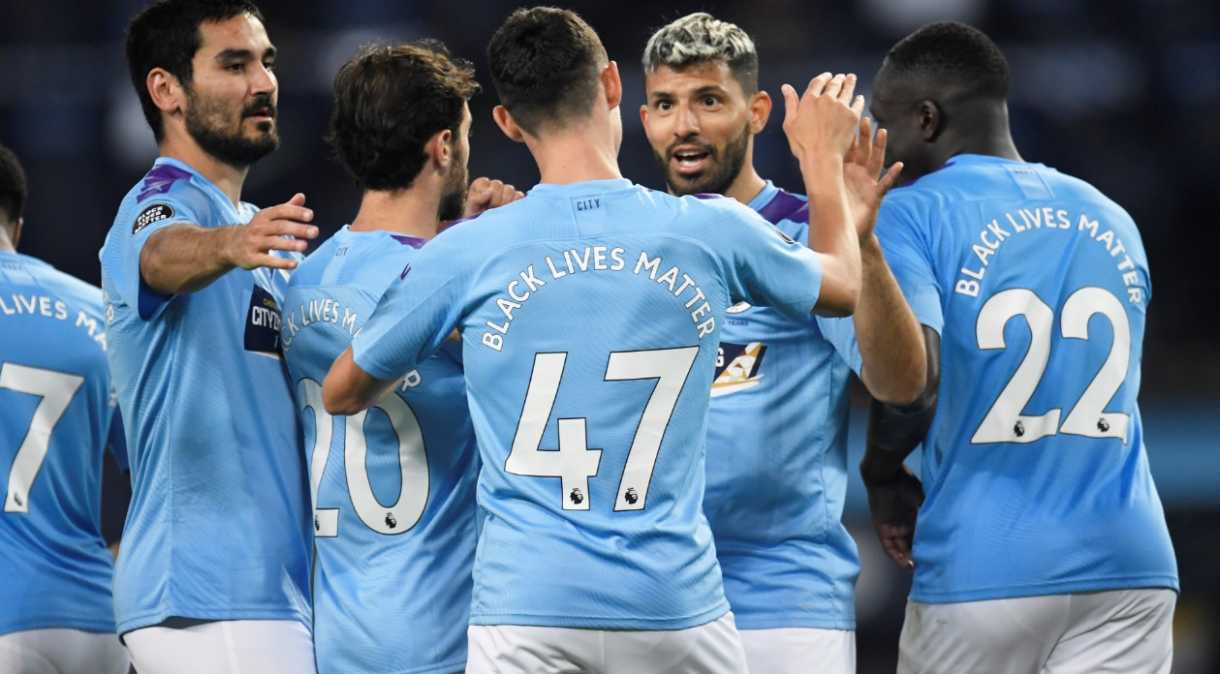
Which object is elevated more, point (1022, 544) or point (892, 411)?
point (892, 411)

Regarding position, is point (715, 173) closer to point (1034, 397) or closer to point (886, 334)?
point (886, 334)

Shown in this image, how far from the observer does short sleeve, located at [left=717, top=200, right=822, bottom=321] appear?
14.5ft

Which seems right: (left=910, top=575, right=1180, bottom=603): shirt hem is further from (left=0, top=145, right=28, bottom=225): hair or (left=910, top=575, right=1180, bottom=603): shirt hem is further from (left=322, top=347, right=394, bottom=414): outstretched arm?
(left=0, top=145, right=28, bottom=225): hair

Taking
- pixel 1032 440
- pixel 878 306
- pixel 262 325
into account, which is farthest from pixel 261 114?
pixel 1032 440

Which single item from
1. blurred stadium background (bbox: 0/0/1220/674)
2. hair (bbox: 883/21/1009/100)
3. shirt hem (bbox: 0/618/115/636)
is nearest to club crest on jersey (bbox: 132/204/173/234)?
shirt hem (bbox: 0/618/115/636)

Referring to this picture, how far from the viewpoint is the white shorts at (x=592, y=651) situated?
4.23 meters

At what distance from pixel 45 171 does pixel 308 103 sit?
2026 millimetres

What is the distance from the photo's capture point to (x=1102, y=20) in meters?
14.0

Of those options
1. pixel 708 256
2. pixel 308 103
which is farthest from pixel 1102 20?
pixel 708 256

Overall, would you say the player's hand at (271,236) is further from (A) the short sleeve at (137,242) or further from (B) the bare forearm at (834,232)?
(B) the bare forearm at (834,232)

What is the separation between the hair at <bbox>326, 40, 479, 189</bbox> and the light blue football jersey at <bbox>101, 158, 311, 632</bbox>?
52 cm

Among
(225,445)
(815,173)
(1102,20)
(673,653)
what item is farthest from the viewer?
(1102,20)

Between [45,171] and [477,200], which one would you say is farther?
[45,171]

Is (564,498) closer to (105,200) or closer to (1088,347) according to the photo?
(1088,347)
